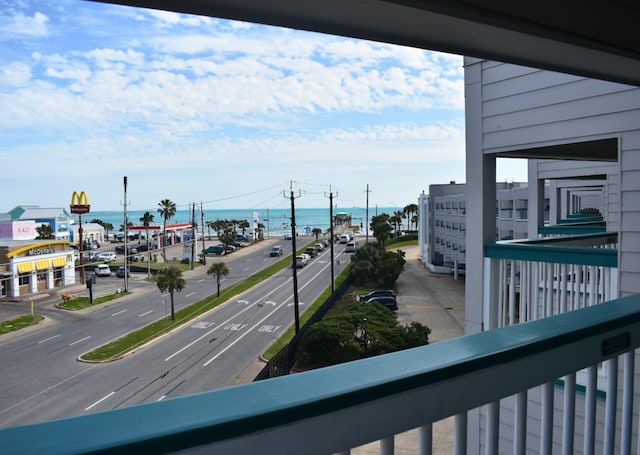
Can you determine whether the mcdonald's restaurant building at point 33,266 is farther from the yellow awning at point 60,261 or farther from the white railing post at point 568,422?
the white railing post at point 568,422

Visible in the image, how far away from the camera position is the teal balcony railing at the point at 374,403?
0.52 m

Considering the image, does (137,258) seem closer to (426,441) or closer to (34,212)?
(34,212)

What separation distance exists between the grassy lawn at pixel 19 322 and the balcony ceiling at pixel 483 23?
779 inches

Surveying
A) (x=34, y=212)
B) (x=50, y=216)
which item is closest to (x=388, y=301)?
(x=50, y=216)

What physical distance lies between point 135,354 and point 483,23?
15854 millimetres

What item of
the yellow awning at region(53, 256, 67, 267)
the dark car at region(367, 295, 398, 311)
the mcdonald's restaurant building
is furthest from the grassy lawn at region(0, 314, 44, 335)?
the dark car at region(367, 295, 398, 311)

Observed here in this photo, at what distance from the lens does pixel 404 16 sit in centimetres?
110

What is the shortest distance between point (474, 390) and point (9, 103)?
117 feet

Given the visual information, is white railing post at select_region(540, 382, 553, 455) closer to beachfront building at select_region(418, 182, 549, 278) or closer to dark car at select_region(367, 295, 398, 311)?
dark car at select_region(367, 295, 398, 311)

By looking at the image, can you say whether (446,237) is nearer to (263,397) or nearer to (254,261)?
(254,261)

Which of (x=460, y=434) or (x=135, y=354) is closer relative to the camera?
(x=460, y=434)

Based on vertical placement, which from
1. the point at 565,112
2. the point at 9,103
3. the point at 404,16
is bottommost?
the point at 404,16

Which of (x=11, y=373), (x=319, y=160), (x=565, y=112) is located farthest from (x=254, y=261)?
(x=319, y=160)

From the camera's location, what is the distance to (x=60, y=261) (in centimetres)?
2377
